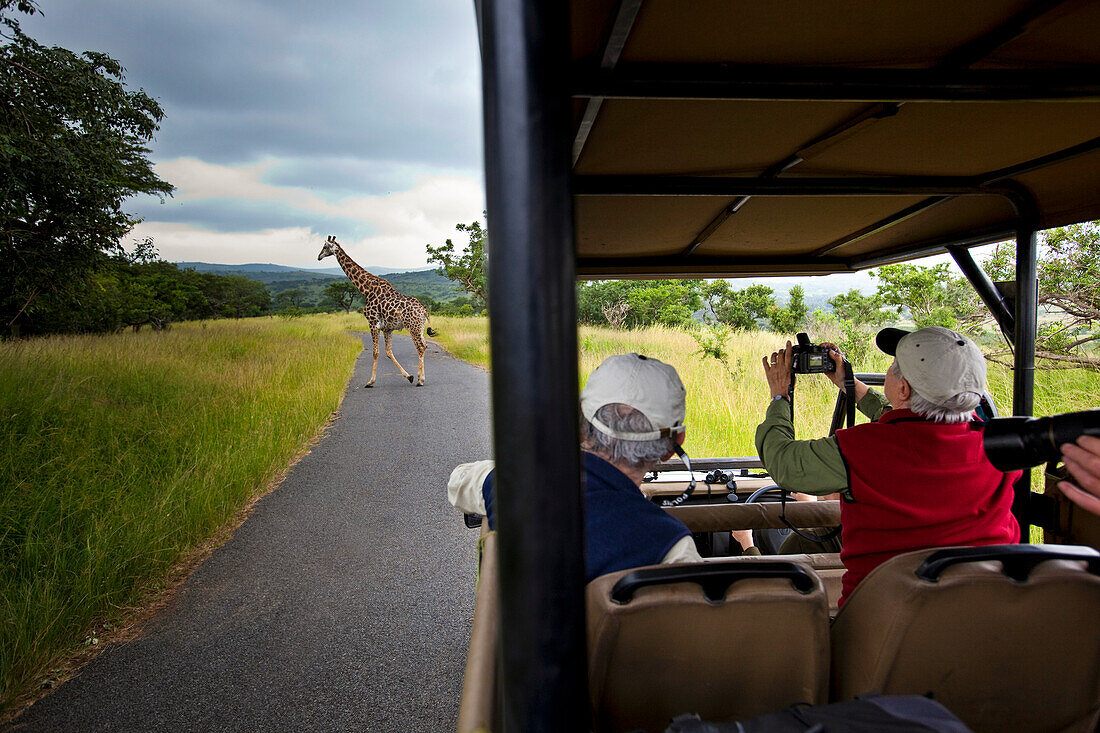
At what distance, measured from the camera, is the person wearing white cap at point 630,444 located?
4.70 feet

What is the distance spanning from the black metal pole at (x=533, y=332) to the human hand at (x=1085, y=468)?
3.54 ft

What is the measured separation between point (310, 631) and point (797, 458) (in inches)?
105

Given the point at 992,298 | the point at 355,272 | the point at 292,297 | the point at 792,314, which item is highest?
the point at 292,297

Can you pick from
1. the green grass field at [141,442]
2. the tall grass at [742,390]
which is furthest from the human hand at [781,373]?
the tall grass at [742,390]

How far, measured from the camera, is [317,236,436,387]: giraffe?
13.2 metres

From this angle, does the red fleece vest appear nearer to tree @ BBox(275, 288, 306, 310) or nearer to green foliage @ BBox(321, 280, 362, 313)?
green foliage @ BBox(321, 280, 362, 313)

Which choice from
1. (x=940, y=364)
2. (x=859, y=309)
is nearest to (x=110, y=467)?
(x=940, y=364)

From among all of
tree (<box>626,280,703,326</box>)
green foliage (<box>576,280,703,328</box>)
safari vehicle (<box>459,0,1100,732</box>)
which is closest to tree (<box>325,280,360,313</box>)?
green foliage (<box>576,280,703,328</box>)

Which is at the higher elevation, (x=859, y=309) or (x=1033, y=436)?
(x=859, y=309)

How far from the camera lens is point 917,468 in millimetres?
1862

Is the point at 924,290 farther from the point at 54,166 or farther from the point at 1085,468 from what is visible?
the point at 54,166

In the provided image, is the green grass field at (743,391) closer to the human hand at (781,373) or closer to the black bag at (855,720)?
the human hand at (781,373)

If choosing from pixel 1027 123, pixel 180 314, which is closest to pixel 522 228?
pixel 1027 123

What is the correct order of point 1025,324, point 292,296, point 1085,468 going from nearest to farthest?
point 1085,468
point 1025,324
point 292,296
